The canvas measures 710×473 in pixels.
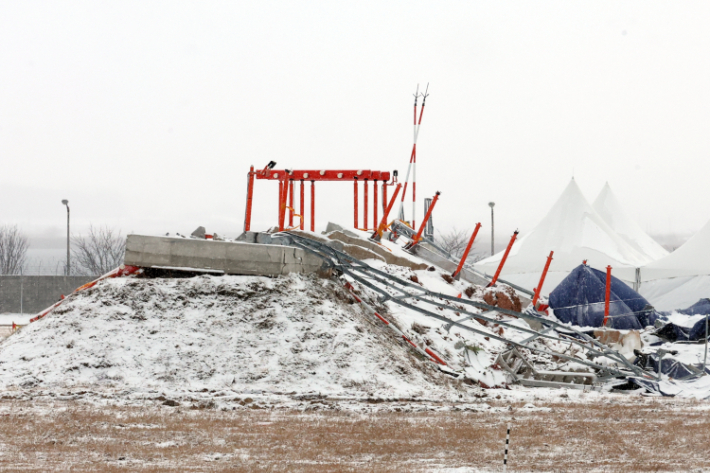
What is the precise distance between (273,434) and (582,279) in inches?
602

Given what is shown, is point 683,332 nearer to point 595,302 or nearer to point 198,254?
point 595,302

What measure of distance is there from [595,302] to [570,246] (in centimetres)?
A: 942

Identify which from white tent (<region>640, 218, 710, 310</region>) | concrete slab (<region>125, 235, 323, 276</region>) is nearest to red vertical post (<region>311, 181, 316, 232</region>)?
concrete slab (<region>125, 235, 323, 276</region>)

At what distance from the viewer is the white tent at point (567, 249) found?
29.1m

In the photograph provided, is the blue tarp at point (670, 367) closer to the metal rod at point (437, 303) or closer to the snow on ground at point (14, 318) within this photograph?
the metal rod at point (437, 303)

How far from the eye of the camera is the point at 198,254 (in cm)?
1409

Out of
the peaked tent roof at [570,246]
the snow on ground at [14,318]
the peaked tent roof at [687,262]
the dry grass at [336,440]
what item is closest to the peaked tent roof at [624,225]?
the peaked tent roof at [570,246]

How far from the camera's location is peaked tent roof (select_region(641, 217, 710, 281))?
26016 millimetres

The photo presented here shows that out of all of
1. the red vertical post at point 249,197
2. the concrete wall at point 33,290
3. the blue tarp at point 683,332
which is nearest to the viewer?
the blue tarp at point 683,332

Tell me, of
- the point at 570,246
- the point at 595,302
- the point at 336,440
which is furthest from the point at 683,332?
the point at 570,246

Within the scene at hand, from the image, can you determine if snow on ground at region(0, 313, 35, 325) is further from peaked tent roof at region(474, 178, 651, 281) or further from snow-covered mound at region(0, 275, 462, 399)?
snow-covered mound at region(0, 275, 462, 399)

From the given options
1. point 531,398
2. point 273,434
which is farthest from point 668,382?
point 273,434

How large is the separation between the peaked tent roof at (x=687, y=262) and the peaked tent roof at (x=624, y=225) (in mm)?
6019

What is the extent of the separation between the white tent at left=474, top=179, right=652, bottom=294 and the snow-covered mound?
17.2 metres
